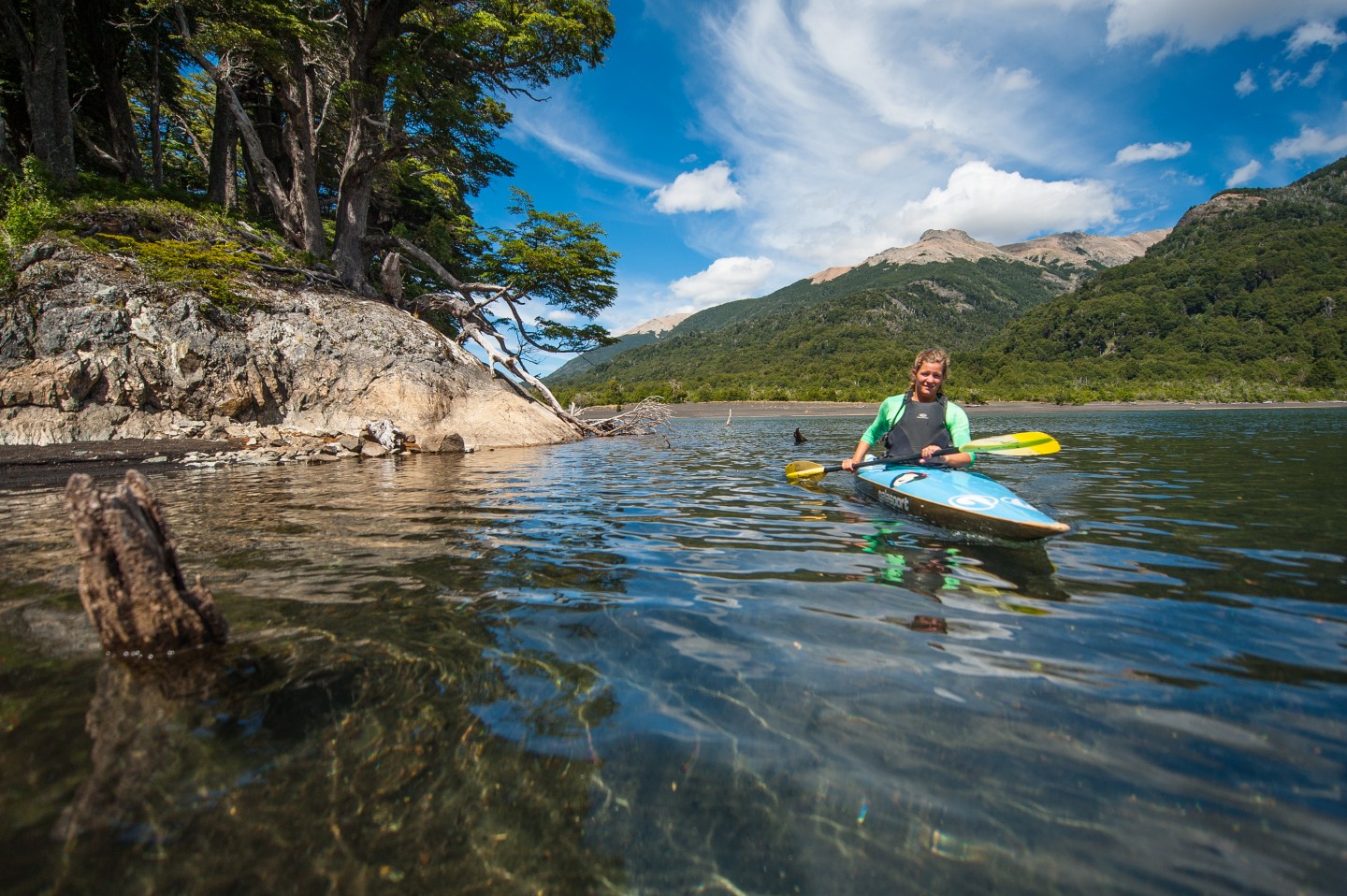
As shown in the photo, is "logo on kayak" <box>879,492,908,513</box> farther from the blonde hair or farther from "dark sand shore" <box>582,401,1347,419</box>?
"dark sand shore" <box>582,401,1347,419</box>

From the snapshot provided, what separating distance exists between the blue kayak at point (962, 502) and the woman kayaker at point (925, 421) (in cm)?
49

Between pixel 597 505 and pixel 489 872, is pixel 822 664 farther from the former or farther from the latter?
pixel 597 505

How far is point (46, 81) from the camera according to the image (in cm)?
1469

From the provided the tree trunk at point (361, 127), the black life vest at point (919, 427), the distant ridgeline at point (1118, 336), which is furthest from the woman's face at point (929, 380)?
the distant ridgeline at point (1118, 336)

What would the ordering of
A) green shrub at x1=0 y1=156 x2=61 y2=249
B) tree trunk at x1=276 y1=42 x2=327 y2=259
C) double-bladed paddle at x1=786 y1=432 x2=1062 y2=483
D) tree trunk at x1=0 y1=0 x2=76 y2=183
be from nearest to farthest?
double-bladed paddle at x1=786 y1=432 x2=1062 y2=483 < green shrub at x1=0 y1=156 x2=61 y2=249 < tree trunk at x1=0 y1=0 x2=76 y2=183 < tree trunk at x1=276 y1=42 x2=327 y2=259

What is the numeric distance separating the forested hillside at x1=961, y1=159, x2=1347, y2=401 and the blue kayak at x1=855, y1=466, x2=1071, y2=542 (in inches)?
2662

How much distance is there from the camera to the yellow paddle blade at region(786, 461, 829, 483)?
29.2ft

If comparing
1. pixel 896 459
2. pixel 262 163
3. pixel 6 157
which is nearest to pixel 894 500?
pixel 896 459

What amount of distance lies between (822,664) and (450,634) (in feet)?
6.95

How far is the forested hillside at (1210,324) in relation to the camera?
64562 millimetres

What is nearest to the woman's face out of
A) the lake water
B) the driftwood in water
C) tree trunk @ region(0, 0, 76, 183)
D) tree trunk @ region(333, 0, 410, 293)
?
the lake water

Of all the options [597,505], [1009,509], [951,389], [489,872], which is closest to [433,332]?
[597,505]

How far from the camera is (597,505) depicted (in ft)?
24.4

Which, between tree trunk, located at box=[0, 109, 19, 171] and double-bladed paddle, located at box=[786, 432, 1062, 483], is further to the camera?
tree trunk, located at box=[0, 109, 19, 171]
